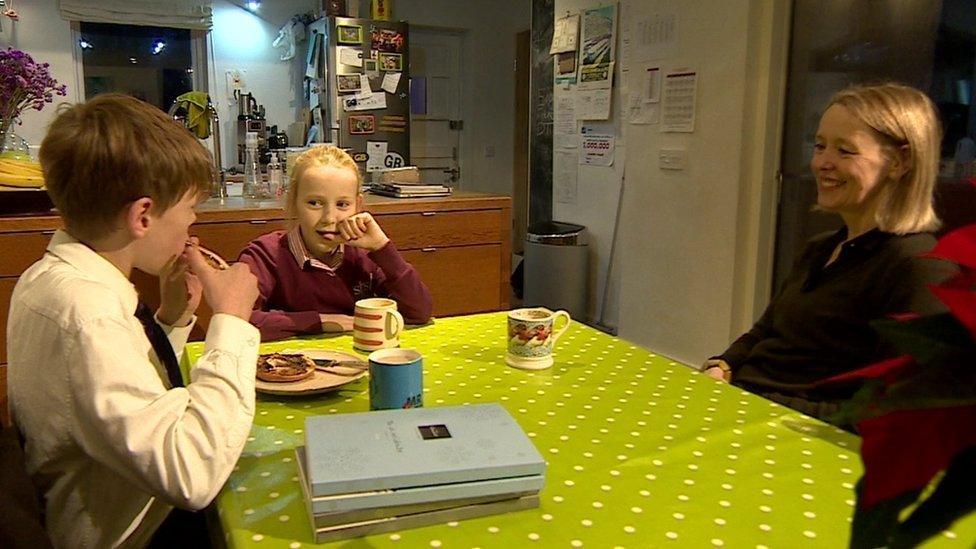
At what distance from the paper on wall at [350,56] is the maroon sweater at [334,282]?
3.50m

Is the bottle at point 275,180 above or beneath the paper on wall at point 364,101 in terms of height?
beneath

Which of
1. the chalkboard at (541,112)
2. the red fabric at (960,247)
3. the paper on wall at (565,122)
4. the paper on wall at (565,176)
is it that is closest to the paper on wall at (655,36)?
the paper on wall at (565,122)

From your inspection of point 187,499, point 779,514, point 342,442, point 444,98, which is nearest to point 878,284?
point 779,514

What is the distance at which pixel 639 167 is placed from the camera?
3.91 m

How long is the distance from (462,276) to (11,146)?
1.74 meters

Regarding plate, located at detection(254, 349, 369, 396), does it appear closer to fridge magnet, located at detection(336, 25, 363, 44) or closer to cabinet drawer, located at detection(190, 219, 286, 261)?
cabinet drawer, located at detection(190, 219, 286, 261)

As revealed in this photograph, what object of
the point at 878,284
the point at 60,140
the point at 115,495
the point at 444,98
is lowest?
the point at 115,495

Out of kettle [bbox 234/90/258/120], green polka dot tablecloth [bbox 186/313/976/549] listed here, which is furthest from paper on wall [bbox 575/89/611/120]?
green polka dot tablecloth [bbox 186/313/976/549]

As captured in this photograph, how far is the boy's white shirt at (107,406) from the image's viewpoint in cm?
89

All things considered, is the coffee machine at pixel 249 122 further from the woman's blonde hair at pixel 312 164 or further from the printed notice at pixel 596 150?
the printed notice at pixel 596 150

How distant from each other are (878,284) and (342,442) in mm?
1147

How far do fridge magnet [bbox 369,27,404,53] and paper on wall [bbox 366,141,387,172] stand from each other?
0.65 m

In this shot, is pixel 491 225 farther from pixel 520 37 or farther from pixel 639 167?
pixel 520 37

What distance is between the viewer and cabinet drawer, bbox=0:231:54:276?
250 cm
